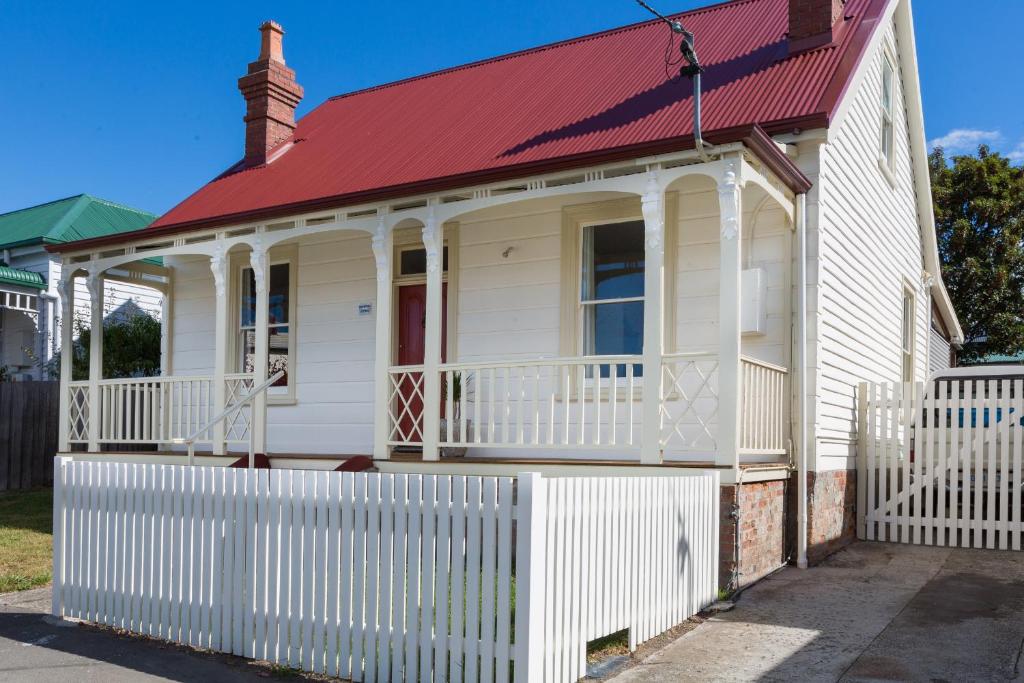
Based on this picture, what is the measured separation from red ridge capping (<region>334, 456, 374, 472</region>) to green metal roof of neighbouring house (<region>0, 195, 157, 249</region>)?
46.7ft

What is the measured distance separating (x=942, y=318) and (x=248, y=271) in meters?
14.1

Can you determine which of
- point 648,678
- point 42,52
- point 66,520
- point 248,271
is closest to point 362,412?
point 248,271

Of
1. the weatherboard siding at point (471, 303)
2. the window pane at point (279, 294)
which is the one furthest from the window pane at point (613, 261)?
the window pane at point (279, 294)

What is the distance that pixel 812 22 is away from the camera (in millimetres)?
11953

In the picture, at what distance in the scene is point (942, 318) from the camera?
20422 millimetres

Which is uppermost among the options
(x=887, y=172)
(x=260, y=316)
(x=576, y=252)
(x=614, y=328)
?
(x=887, y=172)

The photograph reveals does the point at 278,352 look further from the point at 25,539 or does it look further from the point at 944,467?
the point at 944,467

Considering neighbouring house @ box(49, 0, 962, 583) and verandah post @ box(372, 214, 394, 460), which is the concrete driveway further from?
verandah post @ box(372, 214, 394, 460)

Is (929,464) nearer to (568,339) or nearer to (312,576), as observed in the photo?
(568,339)

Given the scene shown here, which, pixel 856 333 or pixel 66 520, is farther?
pixel 856 333

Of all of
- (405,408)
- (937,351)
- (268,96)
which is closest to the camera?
(405,408)

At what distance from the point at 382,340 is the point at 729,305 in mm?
3949

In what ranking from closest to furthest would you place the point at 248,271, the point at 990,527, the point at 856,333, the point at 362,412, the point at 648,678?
the point at 648,678 → the point at 990,527 → the point at 856,333 → the point at 362,412 → the point at 248,271

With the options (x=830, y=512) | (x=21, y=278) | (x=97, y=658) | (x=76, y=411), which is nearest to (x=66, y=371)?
(x=76, y=411)
